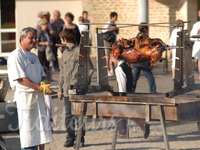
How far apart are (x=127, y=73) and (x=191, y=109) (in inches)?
89.3

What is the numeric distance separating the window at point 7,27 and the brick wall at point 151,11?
3.07 metres

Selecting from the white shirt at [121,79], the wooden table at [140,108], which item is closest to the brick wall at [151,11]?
the white shirt at [121,79]

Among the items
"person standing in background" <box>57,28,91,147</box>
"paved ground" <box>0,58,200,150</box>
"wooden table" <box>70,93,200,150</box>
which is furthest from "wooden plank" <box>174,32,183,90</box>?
"person standing in background" <box>57,28,91,147</box>

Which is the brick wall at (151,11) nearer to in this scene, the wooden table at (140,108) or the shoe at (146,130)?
the shoe at (146,130)

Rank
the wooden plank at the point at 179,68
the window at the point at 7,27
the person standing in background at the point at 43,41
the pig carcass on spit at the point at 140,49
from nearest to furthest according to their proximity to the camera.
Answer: the wooden plank at the point at 179,68
the pig carcass on spit at the point at 140,49
the person standing in background at the point at 43,41
the window at the point at 7,27

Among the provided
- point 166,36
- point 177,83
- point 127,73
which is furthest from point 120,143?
point 166,36

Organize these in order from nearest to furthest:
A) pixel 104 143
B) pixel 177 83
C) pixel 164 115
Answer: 1. pixel 164 115
2. pixel 177 83
3. pixel 104 143

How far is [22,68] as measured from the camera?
589cm

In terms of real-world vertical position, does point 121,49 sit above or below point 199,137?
above

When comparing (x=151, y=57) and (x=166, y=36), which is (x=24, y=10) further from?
(x=151, y=57)

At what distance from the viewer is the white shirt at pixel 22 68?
586cm

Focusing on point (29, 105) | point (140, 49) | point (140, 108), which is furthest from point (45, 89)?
point (140, 49)

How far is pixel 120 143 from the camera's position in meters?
7.77

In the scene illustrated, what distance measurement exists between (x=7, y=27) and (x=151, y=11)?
5.92 m
